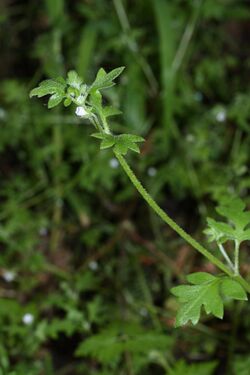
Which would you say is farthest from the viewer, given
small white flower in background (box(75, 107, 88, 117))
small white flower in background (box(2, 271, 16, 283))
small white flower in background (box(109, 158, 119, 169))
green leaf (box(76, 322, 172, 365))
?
small white flower in background (box(109, 158, 119, 169))

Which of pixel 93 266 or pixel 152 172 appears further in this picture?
pixel 152 172

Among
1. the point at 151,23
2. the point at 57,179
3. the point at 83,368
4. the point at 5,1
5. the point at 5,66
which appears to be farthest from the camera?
the point at 5,1

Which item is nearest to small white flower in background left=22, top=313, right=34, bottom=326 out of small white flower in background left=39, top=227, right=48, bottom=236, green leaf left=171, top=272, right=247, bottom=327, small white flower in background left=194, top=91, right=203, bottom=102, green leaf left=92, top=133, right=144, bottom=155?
small white flower in background left=39, top=227, right=48, bottom=236

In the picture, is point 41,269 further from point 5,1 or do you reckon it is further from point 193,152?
point 5,1

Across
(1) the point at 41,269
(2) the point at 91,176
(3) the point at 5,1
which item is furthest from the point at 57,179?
(3) the point at 5,1

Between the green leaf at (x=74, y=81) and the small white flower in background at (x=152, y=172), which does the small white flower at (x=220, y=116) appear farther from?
the green leaf at (x=74, y=81)

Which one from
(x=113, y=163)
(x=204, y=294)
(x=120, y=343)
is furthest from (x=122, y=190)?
(x=204, y=294)

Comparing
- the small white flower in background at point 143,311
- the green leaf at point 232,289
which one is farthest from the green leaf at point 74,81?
the small white flower in background at point 143,311

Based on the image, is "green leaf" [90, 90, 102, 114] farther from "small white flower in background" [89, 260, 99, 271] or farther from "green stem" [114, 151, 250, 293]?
"small white flower in background" [89, 260, 99, 271]

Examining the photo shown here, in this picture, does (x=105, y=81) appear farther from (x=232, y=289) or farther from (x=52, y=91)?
(x=232, y=289)
